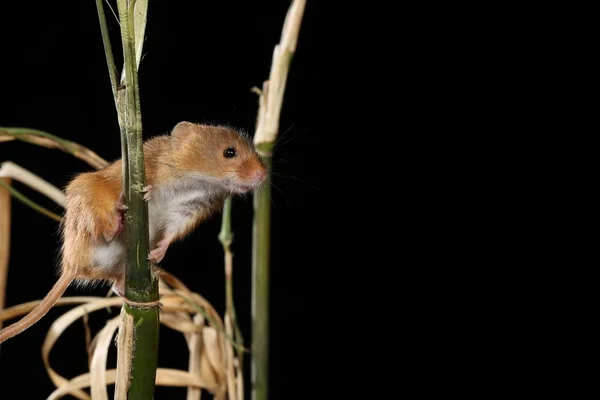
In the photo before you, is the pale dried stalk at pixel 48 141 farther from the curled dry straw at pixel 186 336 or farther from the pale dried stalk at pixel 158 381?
the pale dried stalk at pixel 158 381

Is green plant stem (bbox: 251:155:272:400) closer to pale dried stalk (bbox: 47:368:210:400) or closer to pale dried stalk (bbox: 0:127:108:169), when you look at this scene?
pale dried stalk (bbox: 47:368:210:400)

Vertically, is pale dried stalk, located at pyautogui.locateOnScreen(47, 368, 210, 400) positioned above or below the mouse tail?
below

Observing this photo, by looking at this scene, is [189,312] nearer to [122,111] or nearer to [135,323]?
[135,323]

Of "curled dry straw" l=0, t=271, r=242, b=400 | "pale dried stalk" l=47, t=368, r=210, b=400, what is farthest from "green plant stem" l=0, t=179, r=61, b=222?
"pale dried stalk" l=47, t=368, r=210, b=400

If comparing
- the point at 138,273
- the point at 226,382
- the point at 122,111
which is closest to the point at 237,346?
the point at 226,382

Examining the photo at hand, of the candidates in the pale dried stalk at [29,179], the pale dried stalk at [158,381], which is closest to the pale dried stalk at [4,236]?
the pale dried stalk at [29,179]

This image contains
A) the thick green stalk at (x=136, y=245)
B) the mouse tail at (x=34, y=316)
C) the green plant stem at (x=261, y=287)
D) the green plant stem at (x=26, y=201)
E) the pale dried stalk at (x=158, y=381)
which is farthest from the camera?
the green plant stem at (x=261, y=287)
